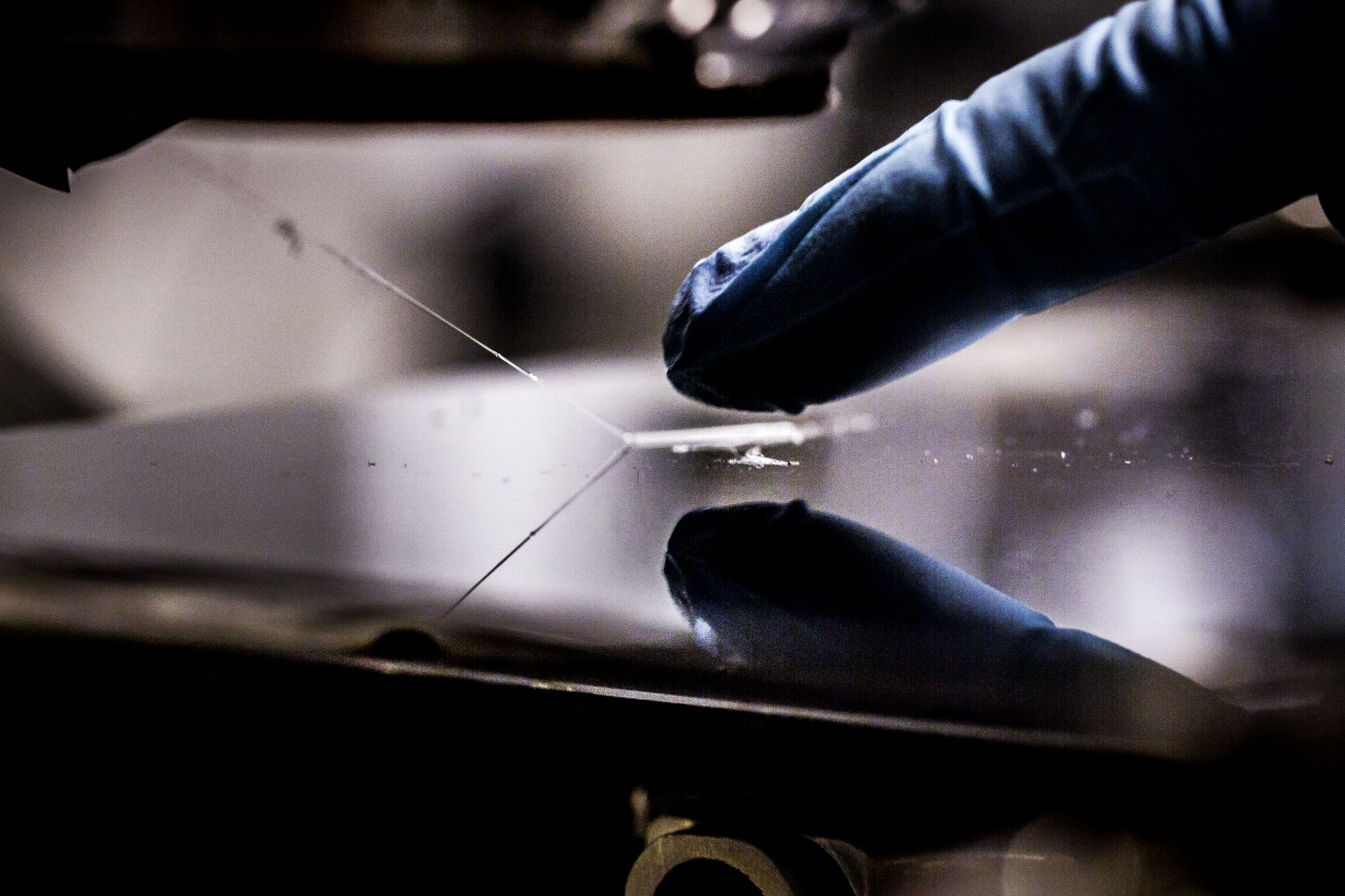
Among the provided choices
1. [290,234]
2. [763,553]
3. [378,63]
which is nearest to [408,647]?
[763,553]

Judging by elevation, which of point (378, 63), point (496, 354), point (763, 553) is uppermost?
point (378, 63)

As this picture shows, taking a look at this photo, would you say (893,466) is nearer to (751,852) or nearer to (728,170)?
(751,852)

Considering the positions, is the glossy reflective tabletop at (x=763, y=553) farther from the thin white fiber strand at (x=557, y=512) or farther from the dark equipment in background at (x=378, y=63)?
A: the dark equipment in background at (x=378, y=63)

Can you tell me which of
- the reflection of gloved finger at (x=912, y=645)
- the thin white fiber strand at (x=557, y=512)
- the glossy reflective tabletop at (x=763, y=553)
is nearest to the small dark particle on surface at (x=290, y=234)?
the glossy reflective tabletop at (x=763, y=553)

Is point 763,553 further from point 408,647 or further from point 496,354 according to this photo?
point 496,354

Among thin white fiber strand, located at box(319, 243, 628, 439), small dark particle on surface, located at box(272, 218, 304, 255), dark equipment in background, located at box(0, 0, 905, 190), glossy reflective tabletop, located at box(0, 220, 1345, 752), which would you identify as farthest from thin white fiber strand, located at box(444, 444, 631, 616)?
small dark particle on surface, located at box(272, 218, 304, 255)

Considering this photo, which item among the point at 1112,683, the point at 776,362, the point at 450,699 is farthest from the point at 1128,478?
the point at 450,699
